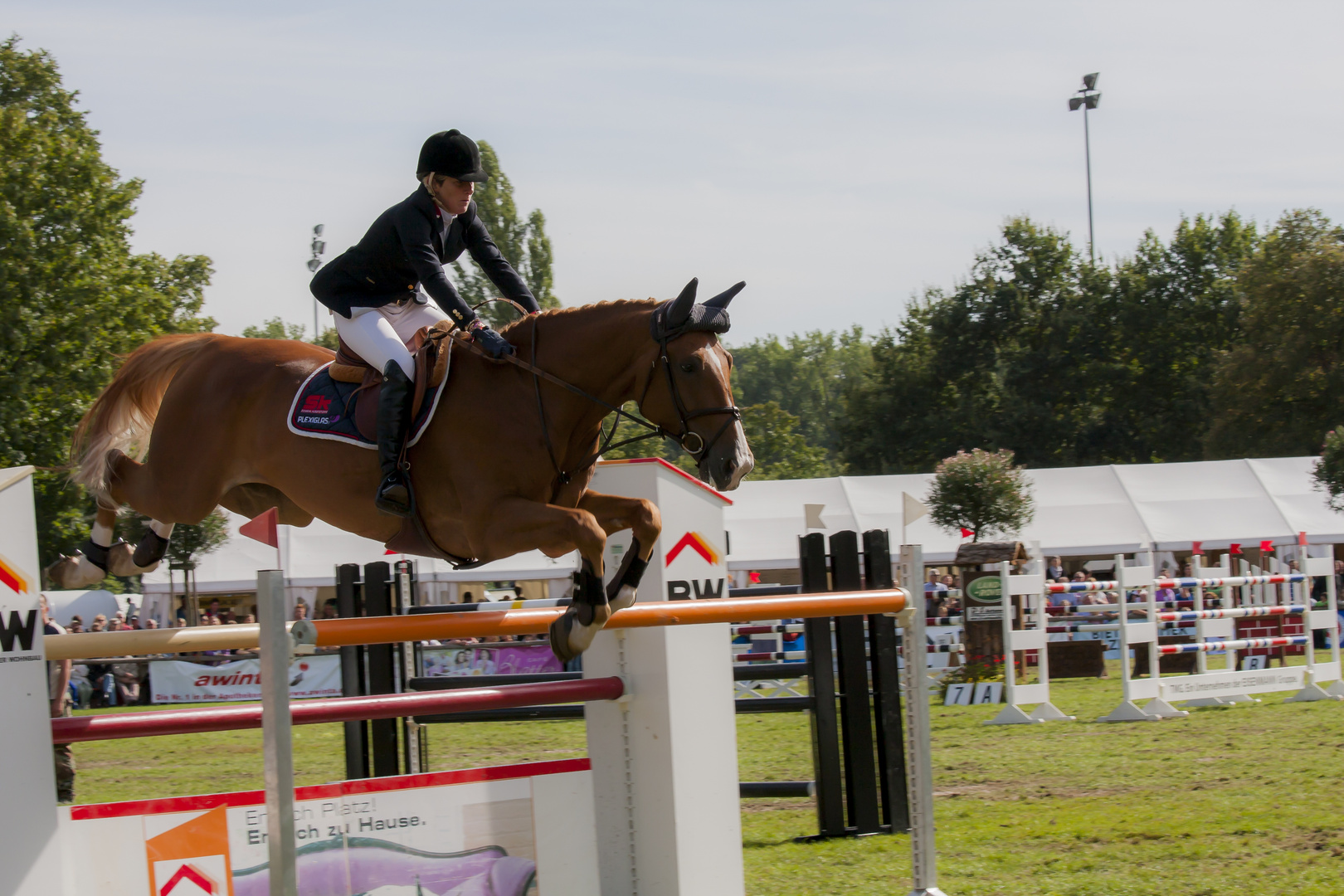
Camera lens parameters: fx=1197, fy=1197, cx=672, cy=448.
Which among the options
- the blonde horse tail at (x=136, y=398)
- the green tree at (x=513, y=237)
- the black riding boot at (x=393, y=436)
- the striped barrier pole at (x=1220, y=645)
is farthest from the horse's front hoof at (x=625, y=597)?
the green tree at (x=513, y=237)

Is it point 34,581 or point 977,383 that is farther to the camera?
point 977,383

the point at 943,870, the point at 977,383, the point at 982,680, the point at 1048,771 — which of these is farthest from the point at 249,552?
the point at 977,383

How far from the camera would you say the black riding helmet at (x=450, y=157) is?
404 centimetres

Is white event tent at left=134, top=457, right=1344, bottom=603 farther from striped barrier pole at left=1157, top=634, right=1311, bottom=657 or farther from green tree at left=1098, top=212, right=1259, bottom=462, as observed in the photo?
green tree at left=1098, top=212, right=1259, bottom=462

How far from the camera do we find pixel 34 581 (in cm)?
259

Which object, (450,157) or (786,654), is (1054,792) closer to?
(450,157)

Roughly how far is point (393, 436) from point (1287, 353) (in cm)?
3293

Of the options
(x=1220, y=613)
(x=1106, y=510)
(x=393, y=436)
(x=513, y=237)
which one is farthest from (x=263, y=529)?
(x=513, y=237)

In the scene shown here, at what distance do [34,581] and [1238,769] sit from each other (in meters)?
6.36

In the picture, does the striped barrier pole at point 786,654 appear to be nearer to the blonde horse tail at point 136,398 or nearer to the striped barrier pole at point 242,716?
the blonde horse tail at point 136,398

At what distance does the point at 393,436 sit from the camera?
3852 millimetres

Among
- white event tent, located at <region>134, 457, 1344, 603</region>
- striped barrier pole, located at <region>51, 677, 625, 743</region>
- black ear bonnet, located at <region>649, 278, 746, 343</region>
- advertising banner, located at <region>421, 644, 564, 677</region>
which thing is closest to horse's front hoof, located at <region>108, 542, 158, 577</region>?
striped barrier pole, located at <region>51, 677, 625, 743</region>

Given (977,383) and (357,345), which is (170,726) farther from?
(977,383)

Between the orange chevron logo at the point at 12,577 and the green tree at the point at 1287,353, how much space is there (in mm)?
34254
